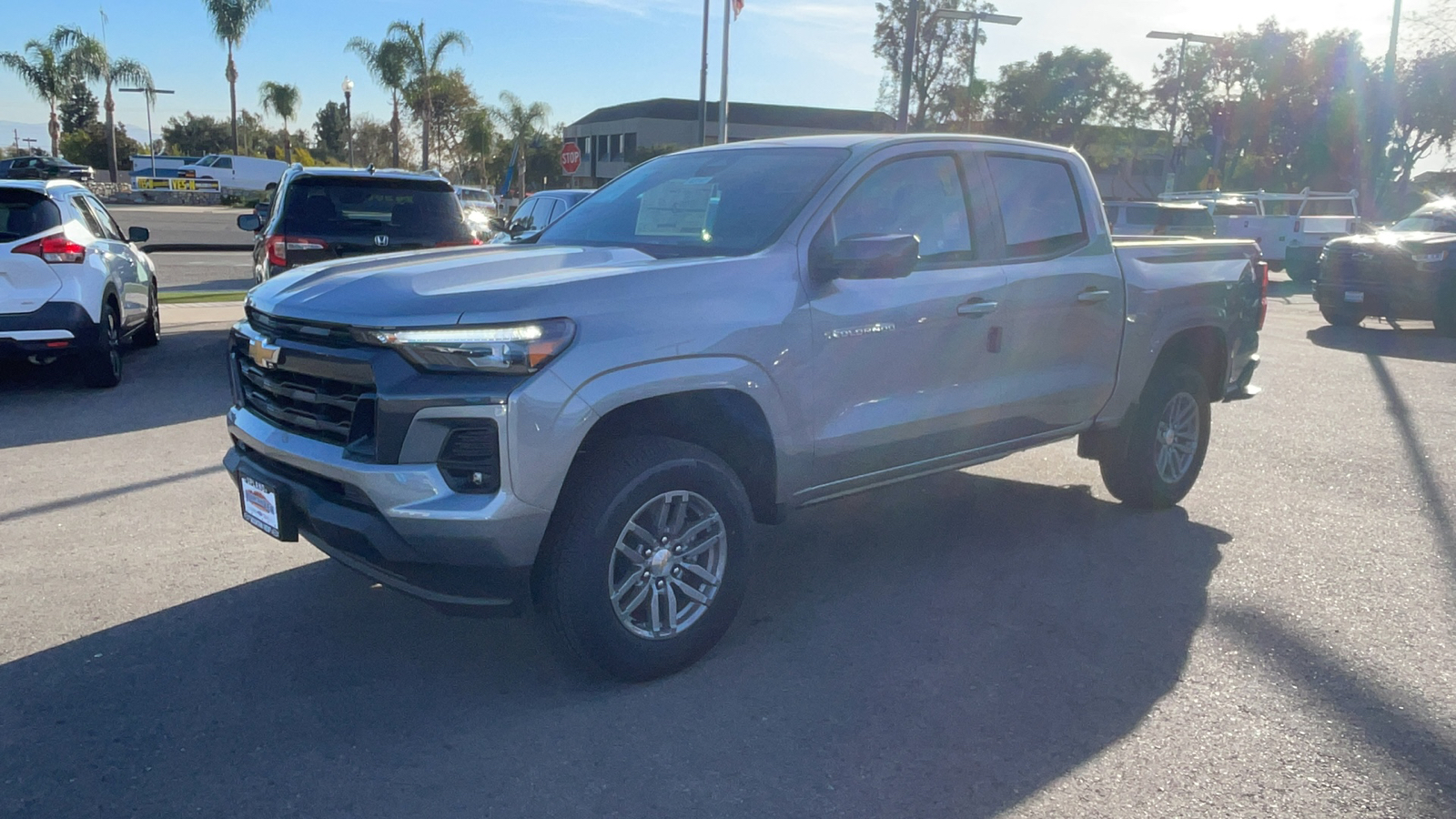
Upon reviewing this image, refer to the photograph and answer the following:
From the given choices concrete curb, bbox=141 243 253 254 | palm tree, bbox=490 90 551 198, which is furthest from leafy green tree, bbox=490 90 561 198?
concrete curb, bbox=141 243 253 254

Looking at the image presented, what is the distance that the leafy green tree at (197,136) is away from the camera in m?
95.1

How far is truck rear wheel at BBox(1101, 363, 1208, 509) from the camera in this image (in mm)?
5957

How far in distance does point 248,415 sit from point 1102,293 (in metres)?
3.83

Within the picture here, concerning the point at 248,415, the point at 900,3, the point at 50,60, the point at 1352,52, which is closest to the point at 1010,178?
the point at 248,415

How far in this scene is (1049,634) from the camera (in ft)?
14.6

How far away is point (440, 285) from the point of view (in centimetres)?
369

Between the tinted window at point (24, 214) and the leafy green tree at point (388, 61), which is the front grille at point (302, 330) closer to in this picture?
the tinted window at point (24, 214)

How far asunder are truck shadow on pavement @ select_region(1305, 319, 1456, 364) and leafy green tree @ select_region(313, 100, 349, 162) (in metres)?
87.7

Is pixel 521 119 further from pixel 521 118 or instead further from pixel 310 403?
pixel 310 403

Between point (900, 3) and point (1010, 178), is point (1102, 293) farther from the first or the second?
point (900, 3)

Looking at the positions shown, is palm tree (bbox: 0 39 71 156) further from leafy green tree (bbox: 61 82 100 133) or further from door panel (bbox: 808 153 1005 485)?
door panel (bbox: 808 153 1005 485)

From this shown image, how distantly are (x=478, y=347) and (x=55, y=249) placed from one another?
20.7 feet

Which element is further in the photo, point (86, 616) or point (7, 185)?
point (7, 185)

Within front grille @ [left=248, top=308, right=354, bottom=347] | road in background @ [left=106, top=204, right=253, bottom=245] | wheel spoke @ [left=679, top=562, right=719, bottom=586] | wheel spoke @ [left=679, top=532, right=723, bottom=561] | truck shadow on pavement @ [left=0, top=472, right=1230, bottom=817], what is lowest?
→ truck shadow on pavement @ [left=0, top=472, right=1230, bottom=817]
